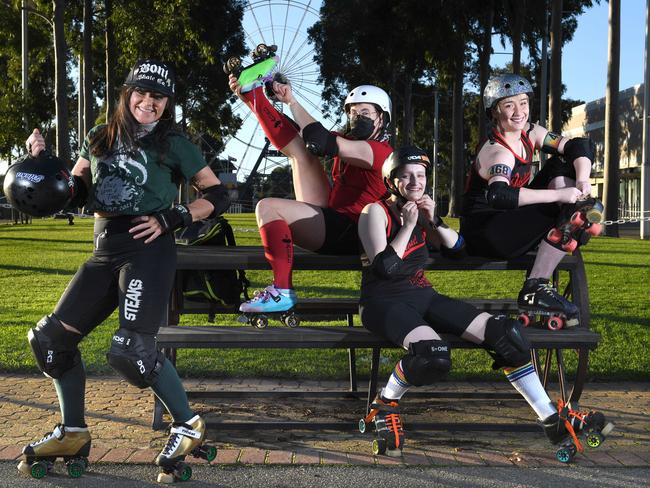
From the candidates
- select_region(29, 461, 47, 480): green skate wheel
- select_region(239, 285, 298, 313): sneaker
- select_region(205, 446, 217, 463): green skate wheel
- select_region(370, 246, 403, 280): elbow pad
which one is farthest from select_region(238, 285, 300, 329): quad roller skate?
select_region(29, 461, 47, 480): green skate wheel

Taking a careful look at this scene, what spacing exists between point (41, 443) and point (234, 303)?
1707 millimetres

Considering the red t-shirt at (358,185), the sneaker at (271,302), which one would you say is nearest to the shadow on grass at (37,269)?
the red t-shirt at (358,185)

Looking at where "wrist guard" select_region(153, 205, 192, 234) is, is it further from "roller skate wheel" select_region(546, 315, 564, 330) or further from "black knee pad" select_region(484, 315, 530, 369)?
"roller skate wheel" select_region(546, 315, 564, 330)

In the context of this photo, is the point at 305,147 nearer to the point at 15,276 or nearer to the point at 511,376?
the point at 511,376

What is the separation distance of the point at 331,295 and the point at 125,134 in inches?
276

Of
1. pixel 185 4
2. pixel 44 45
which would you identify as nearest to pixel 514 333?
pixel 185 4

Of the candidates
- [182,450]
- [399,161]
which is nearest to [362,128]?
[399,161]

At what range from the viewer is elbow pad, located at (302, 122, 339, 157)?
4.61 metres

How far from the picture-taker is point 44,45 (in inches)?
1364

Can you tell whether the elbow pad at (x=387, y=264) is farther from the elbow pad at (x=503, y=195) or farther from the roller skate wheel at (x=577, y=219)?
the roller skate wheel at (x=577, y=219)

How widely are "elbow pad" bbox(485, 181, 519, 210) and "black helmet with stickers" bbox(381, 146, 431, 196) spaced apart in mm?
451

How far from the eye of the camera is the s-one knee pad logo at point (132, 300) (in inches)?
149

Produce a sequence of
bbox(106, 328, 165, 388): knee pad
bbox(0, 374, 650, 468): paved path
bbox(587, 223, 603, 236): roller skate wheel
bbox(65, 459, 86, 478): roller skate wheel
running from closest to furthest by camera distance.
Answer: bbox(106, 328, 165, 388): knee pad < bbox(65, 459, 86, 478): roller skate wheel < bbox(0, 374, 650, 468): paved path < bbox(587, 223, 603, 236): roller skate wheel

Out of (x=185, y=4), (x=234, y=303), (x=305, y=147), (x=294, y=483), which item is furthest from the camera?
(x=185, y=4)
